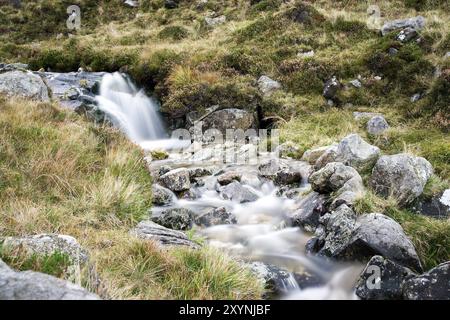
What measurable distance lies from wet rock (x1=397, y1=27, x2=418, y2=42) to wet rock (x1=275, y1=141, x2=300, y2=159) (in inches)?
272

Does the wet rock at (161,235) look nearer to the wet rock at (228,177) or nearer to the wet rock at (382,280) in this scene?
the wet rock at (382,280)

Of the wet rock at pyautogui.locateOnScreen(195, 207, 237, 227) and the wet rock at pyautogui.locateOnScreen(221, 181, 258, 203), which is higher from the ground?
the wet rock at pyautogui.locateOnScreen(221, 181, 258, 203)

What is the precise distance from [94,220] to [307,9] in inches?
Result: 652

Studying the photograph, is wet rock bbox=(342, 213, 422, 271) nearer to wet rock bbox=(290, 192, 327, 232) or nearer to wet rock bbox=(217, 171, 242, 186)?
wet rock bbox=(290, 192, 327, 232)

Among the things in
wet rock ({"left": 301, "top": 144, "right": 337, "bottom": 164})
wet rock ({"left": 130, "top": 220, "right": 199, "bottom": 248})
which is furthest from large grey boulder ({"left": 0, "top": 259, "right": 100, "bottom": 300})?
wet rock ({"left": 301, "top": 144, "right": 337, "bottom": 164})

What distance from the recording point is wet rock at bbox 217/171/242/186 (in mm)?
10013

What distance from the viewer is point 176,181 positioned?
9594 mm

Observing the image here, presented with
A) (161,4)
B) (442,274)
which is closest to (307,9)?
(161,4)

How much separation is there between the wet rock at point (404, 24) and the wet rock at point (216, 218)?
38.7 ft

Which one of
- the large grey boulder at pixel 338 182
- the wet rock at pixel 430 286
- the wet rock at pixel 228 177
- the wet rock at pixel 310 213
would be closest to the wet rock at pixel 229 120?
the wet rock at pixel 228 177

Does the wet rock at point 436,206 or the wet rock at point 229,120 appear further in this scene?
the wet rock at point 229,120

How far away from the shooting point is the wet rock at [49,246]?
13.6ft

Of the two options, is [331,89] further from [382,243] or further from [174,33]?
[174,33]
